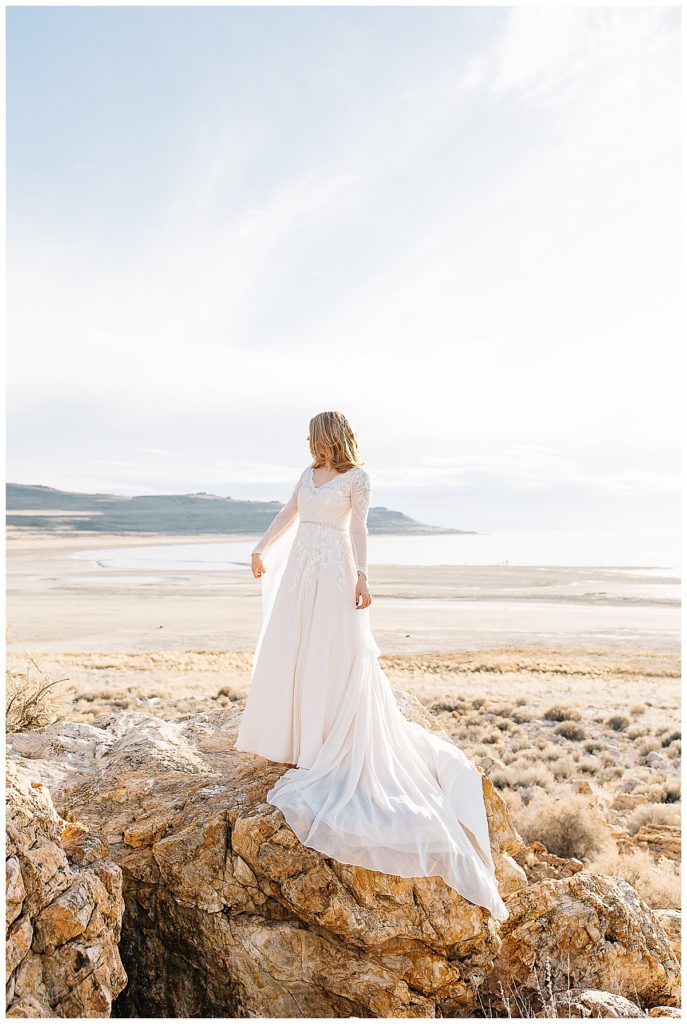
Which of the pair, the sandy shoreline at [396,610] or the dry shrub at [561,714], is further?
the sandy shoreline at [396,610]

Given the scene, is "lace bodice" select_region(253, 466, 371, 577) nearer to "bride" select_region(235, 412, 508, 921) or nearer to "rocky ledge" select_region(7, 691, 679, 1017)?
"bride" select_region(235, 412, 508, 921)

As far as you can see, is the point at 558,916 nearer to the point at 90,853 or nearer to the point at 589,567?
the point at 90,853

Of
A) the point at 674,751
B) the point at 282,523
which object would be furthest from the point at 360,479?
the point at 674,751

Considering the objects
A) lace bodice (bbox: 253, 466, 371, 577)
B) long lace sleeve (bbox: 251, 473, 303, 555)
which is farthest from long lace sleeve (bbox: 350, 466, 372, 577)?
long lace sleeve (bbox: 251, 473, 303, 555)

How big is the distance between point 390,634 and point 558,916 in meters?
30.5

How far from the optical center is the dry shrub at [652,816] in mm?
A: 8688

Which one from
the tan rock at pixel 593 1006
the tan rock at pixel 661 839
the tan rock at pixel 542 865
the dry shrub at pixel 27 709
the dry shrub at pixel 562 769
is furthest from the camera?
the dry shrub at pixel 562 769

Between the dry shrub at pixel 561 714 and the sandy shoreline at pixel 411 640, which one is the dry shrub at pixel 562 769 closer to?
the sandy shoreline at pixel 411 640

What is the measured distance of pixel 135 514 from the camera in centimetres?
18112

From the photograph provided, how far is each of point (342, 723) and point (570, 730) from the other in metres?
9.93

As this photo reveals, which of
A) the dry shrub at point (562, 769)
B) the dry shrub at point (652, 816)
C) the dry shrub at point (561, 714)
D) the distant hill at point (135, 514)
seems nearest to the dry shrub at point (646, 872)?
the dry shrub at point (652, 816)

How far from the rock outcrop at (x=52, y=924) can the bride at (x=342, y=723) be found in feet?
3.81

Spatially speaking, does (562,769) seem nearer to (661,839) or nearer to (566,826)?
(661,839)

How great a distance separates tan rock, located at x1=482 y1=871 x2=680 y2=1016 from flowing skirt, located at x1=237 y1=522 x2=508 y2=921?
39 centimetres
